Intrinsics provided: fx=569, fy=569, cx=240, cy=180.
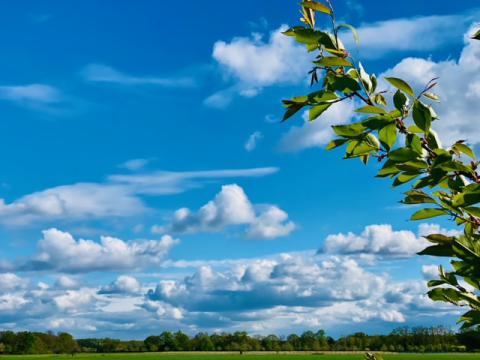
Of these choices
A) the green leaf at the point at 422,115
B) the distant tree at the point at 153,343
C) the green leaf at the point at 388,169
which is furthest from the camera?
the distant tree at the point at 153,343

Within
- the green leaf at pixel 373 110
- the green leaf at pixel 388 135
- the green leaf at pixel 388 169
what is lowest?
the green leaf at pixel 388 169

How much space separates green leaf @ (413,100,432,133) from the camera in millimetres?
1491

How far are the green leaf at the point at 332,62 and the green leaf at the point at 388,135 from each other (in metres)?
0.20

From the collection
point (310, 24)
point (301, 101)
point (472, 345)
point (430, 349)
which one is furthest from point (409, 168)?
point (430, 349)

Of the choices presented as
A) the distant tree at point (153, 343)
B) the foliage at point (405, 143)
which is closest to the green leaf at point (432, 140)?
the foliage at point (405, 143)

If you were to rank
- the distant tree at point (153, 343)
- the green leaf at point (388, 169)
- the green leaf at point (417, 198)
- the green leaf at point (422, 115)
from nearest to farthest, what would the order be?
1. the green leaf at point (422, 115)
2. the green leaf at point (388, 169)
3. the green leaf at point (417, 198)
4. the distant tree at point (153, 343)

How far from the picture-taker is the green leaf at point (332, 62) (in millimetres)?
1536

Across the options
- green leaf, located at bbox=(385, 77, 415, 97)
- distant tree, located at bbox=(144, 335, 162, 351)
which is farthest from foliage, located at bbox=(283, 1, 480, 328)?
distant tree, located at bbox=(144, 335, 162, 351)

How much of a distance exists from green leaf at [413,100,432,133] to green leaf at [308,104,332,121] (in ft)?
0.75

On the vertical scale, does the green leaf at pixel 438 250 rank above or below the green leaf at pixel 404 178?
below

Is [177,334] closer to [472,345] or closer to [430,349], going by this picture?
[430,349]

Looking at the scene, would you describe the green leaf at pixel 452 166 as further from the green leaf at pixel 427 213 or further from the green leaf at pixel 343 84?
the green leaf at pixel 343 84

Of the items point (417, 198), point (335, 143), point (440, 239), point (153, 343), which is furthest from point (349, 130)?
point (153, 343)

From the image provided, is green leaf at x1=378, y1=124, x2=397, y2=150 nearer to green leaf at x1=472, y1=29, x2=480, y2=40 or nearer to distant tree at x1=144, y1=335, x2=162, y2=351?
green leaf at x1=472, y1=29, x2=480, y2=40
